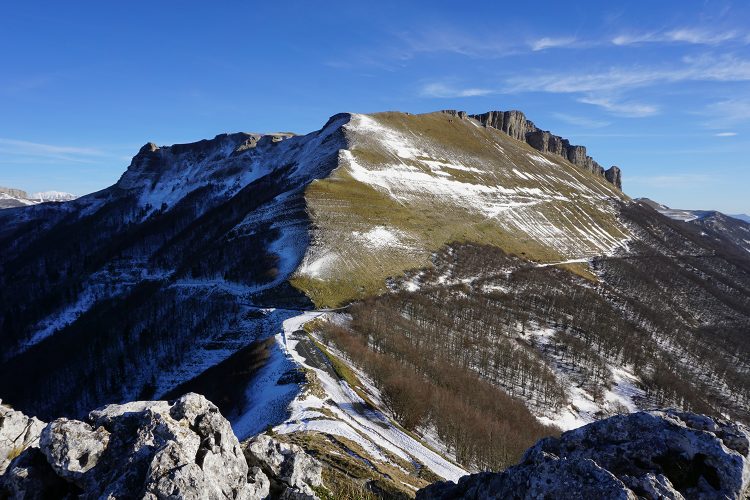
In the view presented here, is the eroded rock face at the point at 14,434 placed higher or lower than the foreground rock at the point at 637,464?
lower

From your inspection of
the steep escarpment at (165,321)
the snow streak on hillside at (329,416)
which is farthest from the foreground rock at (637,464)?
the steep escarpment at (165,321)

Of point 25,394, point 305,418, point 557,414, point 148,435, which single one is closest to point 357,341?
point 305,418

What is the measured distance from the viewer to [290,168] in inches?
7303

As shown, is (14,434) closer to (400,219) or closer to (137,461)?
(137,461)

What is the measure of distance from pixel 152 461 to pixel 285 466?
473 centimetres

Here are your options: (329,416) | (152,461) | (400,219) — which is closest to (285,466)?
(152,461)

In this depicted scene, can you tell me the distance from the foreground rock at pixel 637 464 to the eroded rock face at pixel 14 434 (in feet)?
52.9

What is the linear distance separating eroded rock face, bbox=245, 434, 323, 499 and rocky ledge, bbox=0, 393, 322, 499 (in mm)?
33

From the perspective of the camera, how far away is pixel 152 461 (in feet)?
42.0

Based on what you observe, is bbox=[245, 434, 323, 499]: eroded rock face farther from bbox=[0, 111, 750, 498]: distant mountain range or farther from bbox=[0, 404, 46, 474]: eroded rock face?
bbox=[0, 404, 46, 474]: eroded rock face

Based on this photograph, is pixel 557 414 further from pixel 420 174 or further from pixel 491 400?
pixel 420 174

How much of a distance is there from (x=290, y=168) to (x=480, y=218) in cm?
8266

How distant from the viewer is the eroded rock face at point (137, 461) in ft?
41.3

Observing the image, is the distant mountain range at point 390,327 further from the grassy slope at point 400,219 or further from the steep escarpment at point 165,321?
the grassy slope at point 400,219
